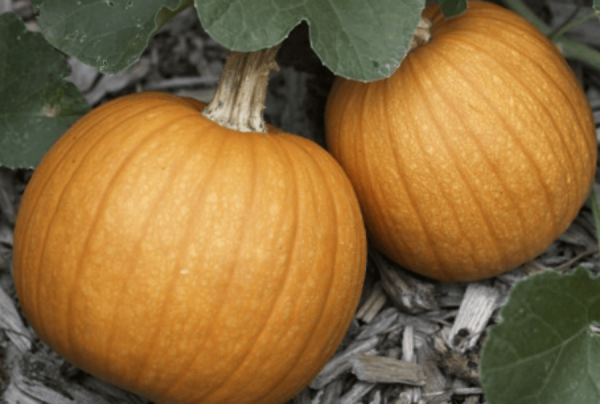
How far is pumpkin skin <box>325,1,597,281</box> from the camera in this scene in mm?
1956

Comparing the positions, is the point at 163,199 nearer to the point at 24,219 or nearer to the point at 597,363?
the point at 24,219

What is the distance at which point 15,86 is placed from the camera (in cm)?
223

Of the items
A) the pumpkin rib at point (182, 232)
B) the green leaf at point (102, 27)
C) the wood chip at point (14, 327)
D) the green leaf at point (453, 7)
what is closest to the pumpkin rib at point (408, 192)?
the green leaf at point (453, 7)

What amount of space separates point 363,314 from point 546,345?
28.2 inches

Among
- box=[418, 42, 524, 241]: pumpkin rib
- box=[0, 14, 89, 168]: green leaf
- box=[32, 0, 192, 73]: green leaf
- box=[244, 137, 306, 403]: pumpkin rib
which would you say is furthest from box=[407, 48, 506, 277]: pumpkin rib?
box=[0, 14, 89, 168]: green leaf

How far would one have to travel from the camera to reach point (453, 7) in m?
2.01

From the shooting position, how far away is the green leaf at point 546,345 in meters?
1.64

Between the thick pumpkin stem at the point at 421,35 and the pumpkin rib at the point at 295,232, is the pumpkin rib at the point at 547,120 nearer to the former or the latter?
the thick pumpkin stem at the point at 421,35

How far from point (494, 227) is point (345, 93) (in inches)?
22.0

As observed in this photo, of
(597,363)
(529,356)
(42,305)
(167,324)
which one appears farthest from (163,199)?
(597,363)

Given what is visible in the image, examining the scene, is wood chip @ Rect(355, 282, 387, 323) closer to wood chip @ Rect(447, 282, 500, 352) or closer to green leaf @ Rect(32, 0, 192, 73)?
wood chip @ Rect(447, 282, 500, 352)

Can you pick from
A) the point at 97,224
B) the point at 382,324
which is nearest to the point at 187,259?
the point at 97,224

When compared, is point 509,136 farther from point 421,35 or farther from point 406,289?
point 406,289

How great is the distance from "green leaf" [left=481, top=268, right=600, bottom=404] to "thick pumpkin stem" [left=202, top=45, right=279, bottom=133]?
0.78 meters
